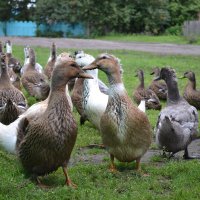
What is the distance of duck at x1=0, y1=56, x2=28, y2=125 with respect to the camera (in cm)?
870

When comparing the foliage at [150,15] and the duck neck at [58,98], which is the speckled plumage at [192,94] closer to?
the duck neck at [58,98]

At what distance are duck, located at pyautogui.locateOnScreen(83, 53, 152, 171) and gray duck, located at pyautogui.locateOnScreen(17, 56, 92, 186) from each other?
0.83 metres

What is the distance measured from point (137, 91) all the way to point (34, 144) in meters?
7.43

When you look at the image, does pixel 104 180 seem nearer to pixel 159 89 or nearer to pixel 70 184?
pixel 70 184

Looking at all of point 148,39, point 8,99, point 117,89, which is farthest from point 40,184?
point 148,39

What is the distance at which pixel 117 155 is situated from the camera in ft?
24.7

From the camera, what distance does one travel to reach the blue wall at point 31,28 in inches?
1839

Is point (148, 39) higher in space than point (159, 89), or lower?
lower

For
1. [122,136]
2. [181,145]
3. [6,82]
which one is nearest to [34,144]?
[122,136]

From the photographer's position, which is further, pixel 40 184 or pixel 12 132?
pixel 12 132

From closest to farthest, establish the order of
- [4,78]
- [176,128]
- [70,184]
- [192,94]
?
1. [70,184]
2. [176,128]
3. [4,78]
4. [192,94]

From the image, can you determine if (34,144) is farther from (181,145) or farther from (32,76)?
(32,76)

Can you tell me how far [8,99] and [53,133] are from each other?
99.0 inches

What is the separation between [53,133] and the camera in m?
6.52
